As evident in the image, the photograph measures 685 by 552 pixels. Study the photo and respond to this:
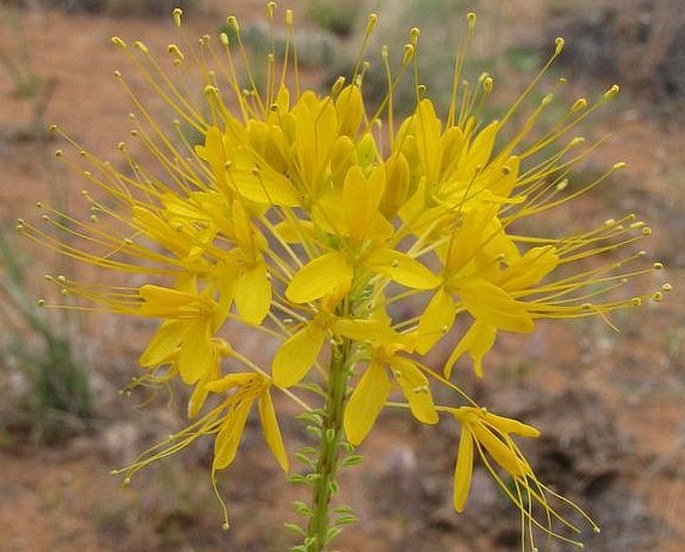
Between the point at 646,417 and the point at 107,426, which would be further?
the point at 646,417

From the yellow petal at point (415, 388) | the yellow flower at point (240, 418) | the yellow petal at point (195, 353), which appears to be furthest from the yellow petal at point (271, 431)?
the yellow petal at point (415, 388)

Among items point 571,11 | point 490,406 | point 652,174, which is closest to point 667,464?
point 490,406

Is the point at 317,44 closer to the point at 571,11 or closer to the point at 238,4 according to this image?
the point at 238,4

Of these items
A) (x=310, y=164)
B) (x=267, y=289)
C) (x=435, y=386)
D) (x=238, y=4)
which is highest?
(x=310, y=164)

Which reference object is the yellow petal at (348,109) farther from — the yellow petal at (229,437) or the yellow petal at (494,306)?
the yellow petal at (229,437)

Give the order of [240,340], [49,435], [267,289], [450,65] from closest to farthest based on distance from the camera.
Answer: [267,289] < [49,435] < [240,340] < [450,65]

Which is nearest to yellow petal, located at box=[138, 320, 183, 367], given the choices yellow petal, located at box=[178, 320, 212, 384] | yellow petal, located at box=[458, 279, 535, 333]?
yellow petal, located at box=[178, 320, 212, 384]

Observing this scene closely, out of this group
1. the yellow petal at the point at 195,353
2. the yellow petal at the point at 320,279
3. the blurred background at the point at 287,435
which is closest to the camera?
the yellow petal at the point at 320,279
